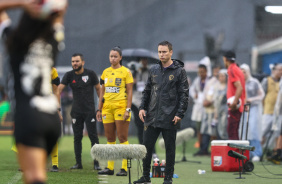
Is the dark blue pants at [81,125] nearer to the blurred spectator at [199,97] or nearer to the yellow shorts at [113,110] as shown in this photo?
the yellow shorts at [113,110]

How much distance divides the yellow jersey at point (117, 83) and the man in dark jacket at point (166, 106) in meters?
1.21

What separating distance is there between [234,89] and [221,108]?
392 cm

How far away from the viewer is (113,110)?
997 centimetres

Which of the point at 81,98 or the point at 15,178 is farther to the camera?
the point at 81,98

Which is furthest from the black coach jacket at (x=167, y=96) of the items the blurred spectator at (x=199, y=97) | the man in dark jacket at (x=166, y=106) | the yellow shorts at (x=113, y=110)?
the blurred spectator at (x=199, y=97)

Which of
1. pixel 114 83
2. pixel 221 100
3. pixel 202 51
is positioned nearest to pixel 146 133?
pixel 114 83

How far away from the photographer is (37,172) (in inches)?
165

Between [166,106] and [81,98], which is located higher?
[81,98]

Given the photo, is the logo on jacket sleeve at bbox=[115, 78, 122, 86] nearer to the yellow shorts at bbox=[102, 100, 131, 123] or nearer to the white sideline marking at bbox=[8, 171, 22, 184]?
the yellow shorts at bbox=[102, 100, 131, 123]

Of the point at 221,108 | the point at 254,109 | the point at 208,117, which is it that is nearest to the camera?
the point at 254,109

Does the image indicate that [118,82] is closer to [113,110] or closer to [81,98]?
[113,110]

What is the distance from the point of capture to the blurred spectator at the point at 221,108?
15555mm

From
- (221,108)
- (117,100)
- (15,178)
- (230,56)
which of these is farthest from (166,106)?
(221,108)

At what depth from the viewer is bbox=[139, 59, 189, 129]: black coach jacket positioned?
8586 mm
